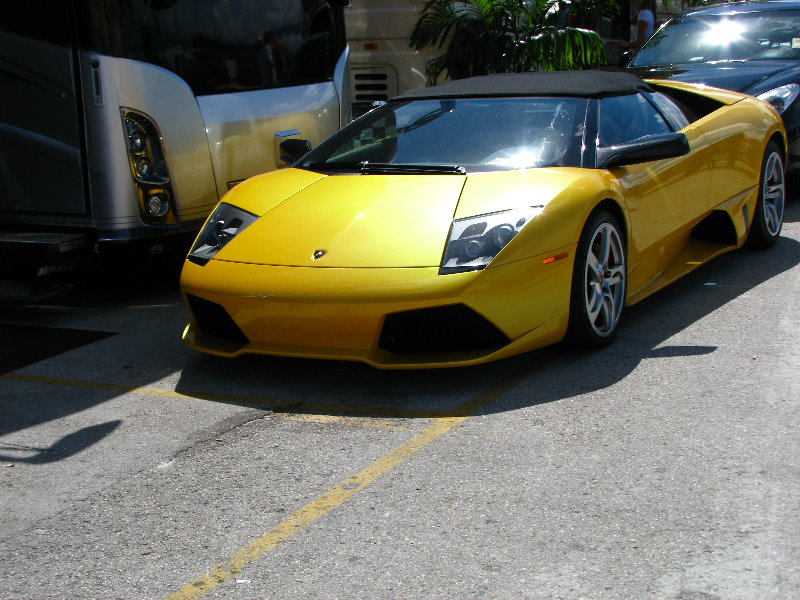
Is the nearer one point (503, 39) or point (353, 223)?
point (353, 223)

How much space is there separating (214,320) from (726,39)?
21.7 ft

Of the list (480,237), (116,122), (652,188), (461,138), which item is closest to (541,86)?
(461,138)

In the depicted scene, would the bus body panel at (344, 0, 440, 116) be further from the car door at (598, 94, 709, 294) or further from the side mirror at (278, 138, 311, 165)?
the car door at (598, 94, 709, 294)

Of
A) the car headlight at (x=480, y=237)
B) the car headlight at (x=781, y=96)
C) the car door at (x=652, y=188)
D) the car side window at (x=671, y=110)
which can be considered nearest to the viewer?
the car headlight at (x=480, y=237)

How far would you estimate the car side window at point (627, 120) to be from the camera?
5.23 meters

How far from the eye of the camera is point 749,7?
9.79 m

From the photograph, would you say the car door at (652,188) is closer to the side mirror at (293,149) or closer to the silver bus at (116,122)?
the side mirror at (293,149)

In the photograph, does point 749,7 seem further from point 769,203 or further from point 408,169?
point 408,169

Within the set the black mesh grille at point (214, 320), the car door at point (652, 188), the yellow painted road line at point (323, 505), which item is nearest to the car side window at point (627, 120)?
the car door at point (652, 188)

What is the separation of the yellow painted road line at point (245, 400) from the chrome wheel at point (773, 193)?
11.6 ft

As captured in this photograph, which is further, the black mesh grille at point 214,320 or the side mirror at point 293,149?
the side mirror at point 293,149

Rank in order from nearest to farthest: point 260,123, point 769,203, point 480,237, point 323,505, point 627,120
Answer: point 323,505
point 480,237
point 627,120
point 769,203
point 260,123

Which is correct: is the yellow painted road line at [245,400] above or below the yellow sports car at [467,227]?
below

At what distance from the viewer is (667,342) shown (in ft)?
16.0
